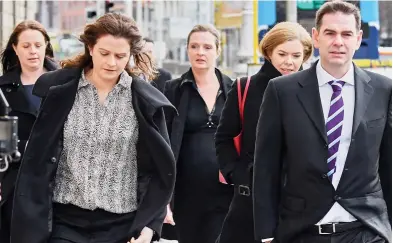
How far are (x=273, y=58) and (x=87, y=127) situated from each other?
1.81 metres

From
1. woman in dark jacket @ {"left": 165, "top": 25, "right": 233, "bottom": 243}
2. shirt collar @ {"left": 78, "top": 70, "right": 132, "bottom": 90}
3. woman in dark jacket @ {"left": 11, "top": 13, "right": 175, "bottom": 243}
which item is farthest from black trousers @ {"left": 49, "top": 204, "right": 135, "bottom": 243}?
woman in dark jacket @ {"left": 165, "top": 25, "right": 233, "bottom": 243}

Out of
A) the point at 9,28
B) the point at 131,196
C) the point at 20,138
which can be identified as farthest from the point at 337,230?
the point at 9,28

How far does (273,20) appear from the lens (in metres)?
20.6

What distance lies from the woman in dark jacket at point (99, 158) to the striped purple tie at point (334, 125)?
1.03 metres

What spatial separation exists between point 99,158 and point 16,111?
7.10 ft

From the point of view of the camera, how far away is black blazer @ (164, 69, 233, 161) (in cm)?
846

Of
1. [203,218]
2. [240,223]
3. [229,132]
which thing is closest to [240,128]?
[229,132]

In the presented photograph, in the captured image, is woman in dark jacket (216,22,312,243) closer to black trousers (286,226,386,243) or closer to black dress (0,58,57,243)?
black trousers (286,226,386,243)

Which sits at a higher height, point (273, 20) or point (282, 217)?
point (273, 20)

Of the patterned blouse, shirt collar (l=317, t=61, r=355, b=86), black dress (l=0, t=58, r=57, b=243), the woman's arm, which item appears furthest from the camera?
black dress (l=0, t=58, r=57, b=243)

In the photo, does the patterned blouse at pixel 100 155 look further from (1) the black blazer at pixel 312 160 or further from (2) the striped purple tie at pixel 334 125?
(2) the striped purple tie at pixel 334 125

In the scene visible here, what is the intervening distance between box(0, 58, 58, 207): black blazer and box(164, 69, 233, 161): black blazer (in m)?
1.31

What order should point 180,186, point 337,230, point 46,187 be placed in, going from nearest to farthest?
point 337,230, point 46,187, point 180,186

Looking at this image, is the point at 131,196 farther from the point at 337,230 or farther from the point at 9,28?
the point at 9,28
